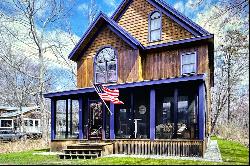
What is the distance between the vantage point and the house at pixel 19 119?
4697cm

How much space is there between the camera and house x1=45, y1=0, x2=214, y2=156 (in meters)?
17.1

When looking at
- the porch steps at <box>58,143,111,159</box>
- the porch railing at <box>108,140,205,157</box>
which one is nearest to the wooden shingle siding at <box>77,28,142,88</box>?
the porch railing at <box>108,140,205,157</box>

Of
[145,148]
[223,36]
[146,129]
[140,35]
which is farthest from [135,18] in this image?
[223,36]

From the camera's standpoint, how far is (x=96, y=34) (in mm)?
19812

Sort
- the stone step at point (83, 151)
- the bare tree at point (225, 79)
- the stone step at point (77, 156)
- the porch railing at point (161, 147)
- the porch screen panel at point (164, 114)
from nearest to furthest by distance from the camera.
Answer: the porch railing at point (161, 147) < the stone step at point (77, 156) < the stone step at point (83, 151) < the porch screen panel at point (164, 114) < the bare tree at point (225, 79)

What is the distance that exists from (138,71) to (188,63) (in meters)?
2.76

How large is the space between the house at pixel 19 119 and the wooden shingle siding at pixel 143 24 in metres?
30.6

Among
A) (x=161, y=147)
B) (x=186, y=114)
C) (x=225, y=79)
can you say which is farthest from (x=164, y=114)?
(x=225, y=79)

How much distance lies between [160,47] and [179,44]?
1117 millimetres

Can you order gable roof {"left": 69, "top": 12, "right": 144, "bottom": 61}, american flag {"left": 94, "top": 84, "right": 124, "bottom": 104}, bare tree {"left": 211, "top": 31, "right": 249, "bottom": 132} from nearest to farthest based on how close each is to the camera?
american flag {"left": 94, "top": 84, "right": 124, "bottom": 104}
gable roof {"left": 69, "top": 12, "right": 144, "bottom": 61}
bare tree {"left": 211, "top": 31, "right": 249, "bottom": 132}

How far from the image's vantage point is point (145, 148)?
50.1 feet

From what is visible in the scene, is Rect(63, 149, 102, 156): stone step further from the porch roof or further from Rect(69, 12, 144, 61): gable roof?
Rect(69, 12, 144, 61): gable roof

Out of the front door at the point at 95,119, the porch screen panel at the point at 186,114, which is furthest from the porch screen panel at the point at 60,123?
the porch screen panel at the point at 186,114

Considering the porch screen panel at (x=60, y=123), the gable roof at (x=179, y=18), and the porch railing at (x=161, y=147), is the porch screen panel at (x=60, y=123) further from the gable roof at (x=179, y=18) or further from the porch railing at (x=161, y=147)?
the gable roof at (x=179, y=18)
